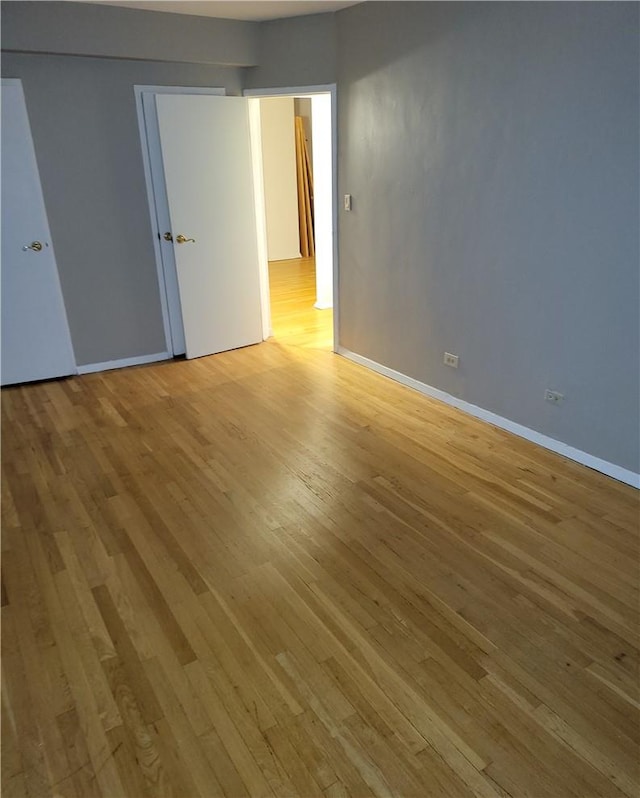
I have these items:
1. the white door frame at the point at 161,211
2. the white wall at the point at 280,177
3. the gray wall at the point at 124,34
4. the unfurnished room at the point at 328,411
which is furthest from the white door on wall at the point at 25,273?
the white wall at the point at 280,177

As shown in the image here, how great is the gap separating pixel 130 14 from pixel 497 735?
A: 4.48 metres

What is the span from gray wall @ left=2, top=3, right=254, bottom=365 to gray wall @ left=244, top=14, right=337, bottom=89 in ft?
0.67

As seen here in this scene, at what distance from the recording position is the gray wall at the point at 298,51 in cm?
394

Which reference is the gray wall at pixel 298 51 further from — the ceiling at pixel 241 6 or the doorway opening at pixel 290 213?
the doorway opening at pixel 290 213

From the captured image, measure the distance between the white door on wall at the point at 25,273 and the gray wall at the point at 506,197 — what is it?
7.28 ft

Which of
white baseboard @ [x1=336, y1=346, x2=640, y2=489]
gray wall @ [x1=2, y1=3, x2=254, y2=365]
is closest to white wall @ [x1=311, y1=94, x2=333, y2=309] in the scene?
gray wall @ [x1=2, y1=3, x2=254, y2=365]

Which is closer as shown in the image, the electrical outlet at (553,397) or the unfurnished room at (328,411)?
the unfurnished room at (328,411)

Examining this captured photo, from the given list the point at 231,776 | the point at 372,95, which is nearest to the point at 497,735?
the point at 231,776

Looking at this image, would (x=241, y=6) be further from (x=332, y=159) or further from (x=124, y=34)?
(x=332, y=159)

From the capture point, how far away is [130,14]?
3705mm

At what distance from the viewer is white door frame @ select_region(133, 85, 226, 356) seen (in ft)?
13.5

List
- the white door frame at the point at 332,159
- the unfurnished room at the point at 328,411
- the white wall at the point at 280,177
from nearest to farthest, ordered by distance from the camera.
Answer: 1. the unfurnished room at the point at 328,411
2. the white door frame at the point at 332,159
3. the white wall at the point at 280,177

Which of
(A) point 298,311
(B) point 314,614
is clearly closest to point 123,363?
(A) point 298,311

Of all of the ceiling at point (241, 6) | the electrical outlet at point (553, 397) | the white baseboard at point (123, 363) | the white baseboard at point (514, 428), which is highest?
the ceiling at point (241, 6)
